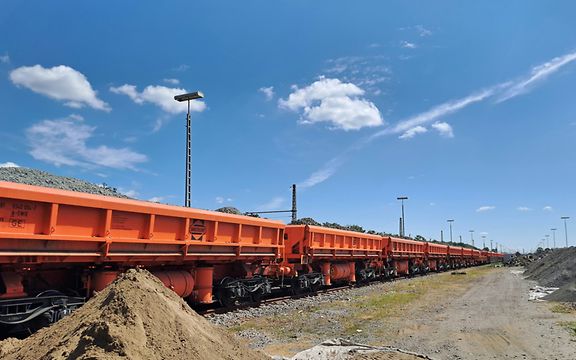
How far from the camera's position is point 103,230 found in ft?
28.5

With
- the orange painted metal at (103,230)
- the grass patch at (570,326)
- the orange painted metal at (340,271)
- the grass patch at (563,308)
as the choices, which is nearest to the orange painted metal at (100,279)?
the orange painted metal at (103,230)

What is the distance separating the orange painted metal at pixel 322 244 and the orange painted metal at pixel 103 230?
458 cm

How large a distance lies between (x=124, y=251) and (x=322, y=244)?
1063 cm

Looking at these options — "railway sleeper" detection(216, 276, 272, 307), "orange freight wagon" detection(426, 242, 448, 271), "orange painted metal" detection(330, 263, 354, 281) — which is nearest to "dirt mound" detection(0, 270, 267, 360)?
"railway sleeper" detection(216, 276, 272, 307)

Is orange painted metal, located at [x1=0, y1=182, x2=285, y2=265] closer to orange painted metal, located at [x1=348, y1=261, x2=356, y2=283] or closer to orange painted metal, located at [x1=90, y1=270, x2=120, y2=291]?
orange painted metal, located at [x1=90, y1=270, x2=120, y2=291]

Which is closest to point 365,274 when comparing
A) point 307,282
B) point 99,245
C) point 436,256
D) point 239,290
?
point 307,282

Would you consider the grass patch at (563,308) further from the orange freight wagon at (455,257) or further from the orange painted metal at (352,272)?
the orange freight wagon at (455,257)

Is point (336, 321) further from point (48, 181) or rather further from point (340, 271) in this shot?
point (48, 181)

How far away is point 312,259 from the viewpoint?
1775cm

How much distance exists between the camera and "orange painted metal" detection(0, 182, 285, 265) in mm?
7246

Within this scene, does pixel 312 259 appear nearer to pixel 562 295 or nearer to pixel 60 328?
pixel 562 295

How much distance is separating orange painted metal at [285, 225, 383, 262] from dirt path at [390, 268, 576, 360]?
4.96m

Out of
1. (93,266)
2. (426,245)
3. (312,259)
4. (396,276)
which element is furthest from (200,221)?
(426,245)

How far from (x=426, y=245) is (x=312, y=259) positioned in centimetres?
2360
